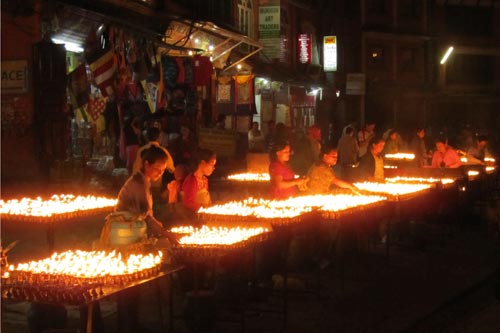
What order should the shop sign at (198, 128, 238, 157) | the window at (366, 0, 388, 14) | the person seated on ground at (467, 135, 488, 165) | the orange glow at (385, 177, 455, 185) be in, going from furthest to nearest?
1. the window at (366, 0, 388, 14)
2. the person seated on ground at (467, 135, 488, 165)
3. the shop sign at (198, 128, 238, 157)
4. the orange glow at (385, 177, 455, 185)

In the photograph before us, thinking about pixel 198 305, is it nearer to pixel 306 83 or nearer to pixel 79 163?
pixel 79 163

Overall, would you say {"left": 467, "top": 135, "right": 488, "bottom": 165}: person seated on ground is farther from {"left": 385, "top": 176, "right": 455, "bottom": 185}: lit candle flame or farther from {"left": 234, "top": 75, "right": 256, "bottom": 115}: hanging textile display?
{"left": 234, "top": 75, "right": 256, "bottom": 115}: hanging textile display

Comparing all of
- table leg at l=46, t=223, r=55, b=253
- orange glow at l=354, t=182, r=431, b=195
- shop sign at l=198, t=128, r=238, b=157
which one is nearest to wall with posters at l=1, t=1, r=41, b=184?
table leg at l=46, t=223, r=55, b=253

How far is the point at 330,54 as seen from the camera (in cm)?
3009

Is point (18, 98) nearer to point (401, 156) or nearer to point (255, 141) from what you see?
point (255, 141)

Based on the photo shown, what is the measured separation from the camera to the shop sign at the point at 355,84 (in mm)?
30531

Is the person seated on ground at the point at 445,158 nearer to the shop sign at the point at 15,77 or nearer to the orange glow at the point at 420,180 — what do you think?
the orange glow at the point at 420,180

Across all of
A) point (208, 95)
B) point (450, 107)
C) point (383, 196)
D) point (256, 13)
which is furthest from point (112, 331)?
point (450, 107)

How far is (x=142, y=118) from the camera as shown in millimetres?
13281

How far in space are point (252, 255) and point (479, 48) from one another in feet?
112

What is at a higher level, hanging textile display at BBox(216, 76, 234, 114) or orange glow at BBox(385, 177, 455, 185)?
hanging textile display at BBox(216, 76, 234, 114)

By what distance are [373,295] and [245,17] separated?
50.0ft

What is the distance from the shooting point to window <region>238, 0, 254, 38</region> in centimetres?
2262

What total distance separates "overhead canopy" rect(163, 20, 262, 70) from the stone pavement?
4.97m
